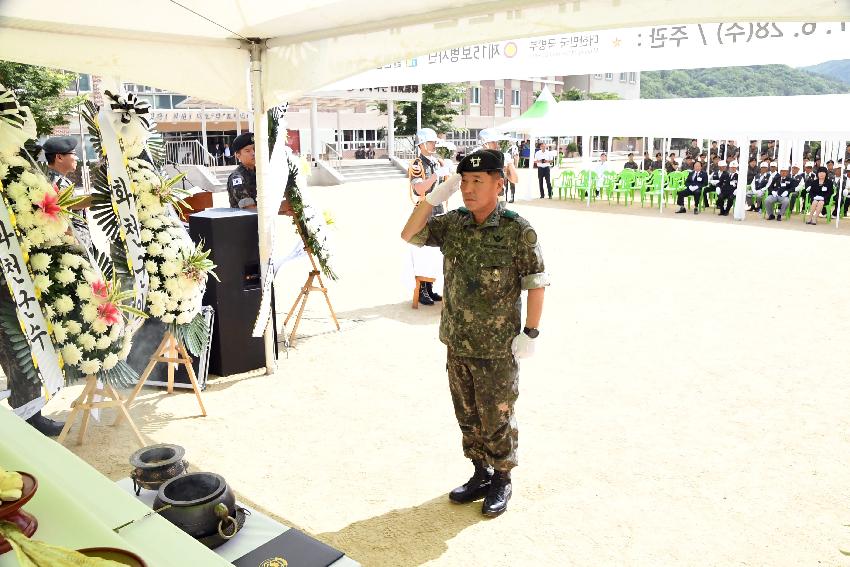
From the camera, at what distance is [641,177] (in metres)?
21.4

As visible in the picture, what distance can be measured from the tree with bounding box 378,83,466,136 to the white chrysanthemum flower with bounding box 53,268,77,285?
40.1 m

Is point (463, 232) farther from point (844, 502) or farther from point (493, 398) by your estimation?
point (844, 502)

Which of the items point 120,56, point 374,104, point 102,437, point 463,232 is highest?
point 374,104

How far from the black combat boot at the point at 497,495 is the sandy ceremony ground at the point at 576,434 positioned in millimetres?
61

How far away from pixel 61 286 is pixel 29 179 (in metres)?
0.63

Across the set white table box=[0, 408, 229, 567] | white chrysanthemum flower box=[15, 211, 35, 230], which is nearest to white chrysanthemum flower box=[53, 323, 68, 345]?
white chrysanthemum flower box=[15, 211, 35, 230]

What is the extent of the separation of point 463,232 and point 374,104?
45427 millimetres

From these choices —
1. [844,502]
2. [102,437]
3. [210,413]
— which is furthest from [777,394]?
[102,437]

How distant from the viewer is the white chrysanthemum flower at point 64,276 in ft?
13.1

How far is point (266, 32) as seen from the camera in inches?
194

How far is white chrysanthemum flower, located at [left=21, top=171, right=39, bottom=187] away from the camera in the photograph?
385 centimetres

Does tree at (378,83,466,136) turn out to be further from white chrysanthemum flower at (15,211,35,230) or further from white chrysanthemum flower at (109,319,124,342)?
white chrysanthemum flower at (15,211,35,230)

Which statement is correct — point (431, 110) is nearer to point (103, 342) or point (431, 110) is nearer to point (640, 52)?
point (640, 52)

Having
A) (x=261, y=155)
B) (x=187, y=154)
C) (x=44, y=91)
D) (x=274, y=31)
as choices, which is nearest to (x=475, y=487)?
(x=261, y=155)
